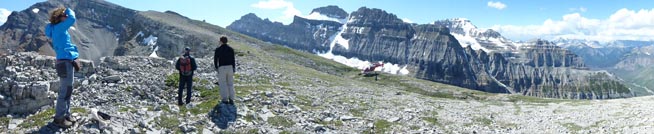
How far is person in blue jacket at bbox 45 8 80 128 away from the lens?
15578 mm

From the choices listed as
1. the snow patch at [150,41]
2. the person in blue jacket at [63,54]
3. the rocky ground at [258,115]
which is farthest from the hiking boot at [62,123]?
the snow patch at [150,41]

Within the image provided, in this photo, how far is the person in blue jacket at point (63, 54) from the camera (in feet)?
51.1

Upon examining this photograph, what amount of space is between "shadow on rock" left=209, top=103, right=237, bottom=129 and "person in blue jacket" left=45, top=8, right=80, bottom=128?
6.06 metres

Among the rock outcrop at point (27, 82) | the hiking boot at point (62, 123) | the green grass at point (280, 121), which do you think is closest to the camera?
the hiking boot at point (62, 123)

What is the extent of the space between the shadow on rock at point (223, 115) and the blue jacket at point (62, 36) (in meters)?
6.73

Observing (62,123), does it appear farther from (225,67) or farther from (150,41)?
(150,41)

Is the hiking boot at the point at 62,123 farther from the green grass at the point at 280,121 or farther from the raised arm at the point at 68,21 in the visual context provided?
the green grass at the point at 280,121

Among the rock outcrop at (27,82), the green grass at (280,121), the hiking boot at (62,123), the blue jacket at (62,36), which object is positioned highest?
the blue jacket at (62,36)

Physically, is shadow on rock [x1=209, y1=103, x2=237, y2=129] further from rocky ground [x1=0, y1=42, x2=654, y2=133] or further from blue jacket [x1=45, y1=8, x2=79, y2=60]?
blue jacket [x1=45, y1=8, x2=79, y2=60]

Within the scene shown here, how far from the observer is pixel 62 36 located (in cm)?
1559

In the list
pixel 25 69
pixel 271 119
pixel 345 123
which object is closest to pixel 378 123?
pixel 345 123

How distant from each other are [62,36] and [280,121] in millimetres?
10143

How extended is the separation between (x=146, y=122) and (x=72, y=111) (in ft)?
8.79

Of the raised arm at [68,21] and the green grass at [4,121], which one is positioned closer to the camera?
the raised arm at [68,21]
